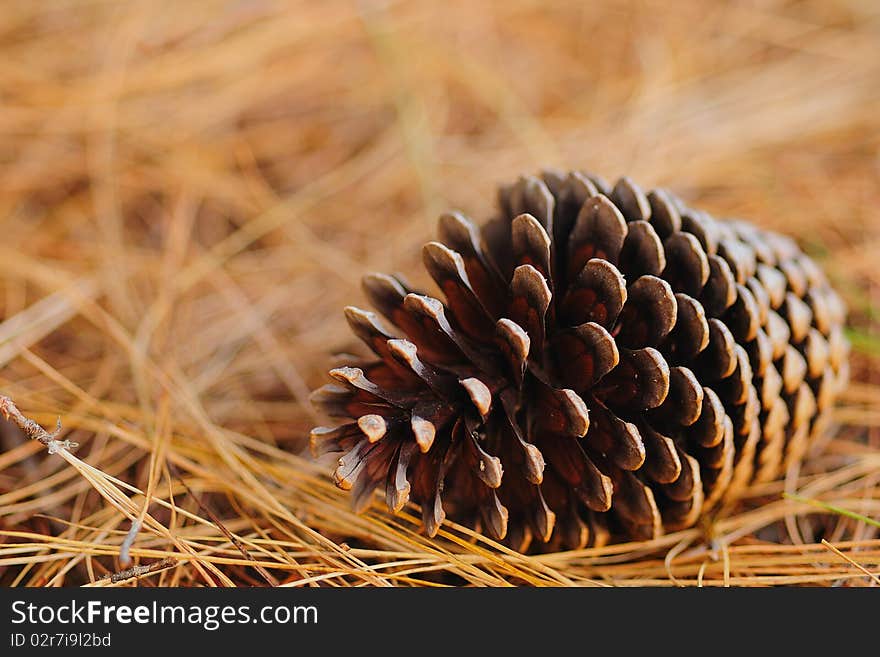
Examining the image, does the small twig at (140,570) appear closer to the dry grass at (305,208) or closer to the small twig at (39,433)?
the dry grass at (305,208)

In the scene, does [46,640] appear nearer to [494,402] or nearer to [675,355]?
[494,402]

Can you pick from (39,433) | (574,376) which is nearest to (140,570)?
(39,433)

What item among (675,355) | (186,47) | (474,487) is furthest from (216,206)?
(675,355)

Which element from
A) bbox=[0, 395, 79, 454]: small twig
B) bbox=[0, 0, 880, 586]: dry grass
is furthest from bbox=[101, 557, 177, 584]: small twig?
bbox=[0, 395, 79, 454]: small twig

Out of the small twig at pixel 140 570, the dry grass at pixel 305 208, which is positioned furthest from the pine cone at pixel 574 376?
the small twig at pixel 140 570

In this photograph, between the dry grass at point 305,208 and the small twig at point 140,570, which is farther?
the dry grass at point 305,208

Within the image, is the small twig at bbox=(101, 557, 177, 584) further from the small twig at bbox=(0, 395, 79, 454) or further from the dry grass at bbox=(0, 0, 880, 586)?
the small twig at bbox=(0, 395, 79, 454)
